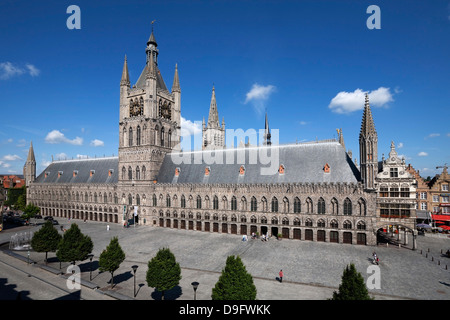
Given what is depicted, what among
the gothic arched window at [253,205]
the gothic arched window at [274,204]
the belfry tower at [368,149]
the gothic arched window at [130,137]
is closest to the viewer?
the belfry tower at [368,149]

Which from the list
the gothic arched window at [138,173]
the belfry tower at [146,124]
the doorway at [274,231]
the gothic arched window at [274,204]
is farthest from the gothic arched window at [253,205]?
the gothic arched window at [138,173]

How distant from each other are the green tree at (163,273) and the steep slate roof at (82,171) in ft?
173

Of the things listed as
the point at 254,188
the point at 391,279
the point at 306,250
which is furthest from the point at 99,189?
the point at 391,279

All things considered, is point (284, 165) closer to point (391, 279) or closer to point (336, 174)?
point (336, 174)

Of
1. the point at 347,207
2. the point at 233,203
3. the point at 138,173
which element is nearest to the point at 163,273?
the point at 233,203

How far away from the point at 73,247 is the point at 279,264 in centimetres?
2478

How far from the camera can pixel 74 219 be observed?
239 feet

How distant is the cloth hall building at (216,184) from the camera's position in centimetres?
4356

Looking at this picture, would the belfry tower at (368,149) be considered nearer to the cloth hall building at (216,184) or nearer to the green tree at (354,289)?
the cloth hall building at (216,184)

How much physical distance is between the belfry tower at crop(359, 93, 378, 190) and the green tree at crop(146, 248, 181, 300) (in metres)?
35.4

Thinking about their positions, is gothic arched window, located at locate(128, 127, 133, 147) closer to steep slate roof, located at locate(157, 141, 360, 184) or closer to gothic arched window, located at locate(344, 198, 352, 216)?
steep slate roof, located at locate(157, 141, 360, 184)

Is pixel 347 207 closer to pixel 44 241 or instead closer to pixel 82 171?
pixel 44 241

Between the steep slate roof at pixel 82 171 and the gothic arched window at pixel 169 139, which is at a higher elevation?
the gothic arched window at pixel 169 139

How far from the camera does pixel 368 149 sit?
43969mm
